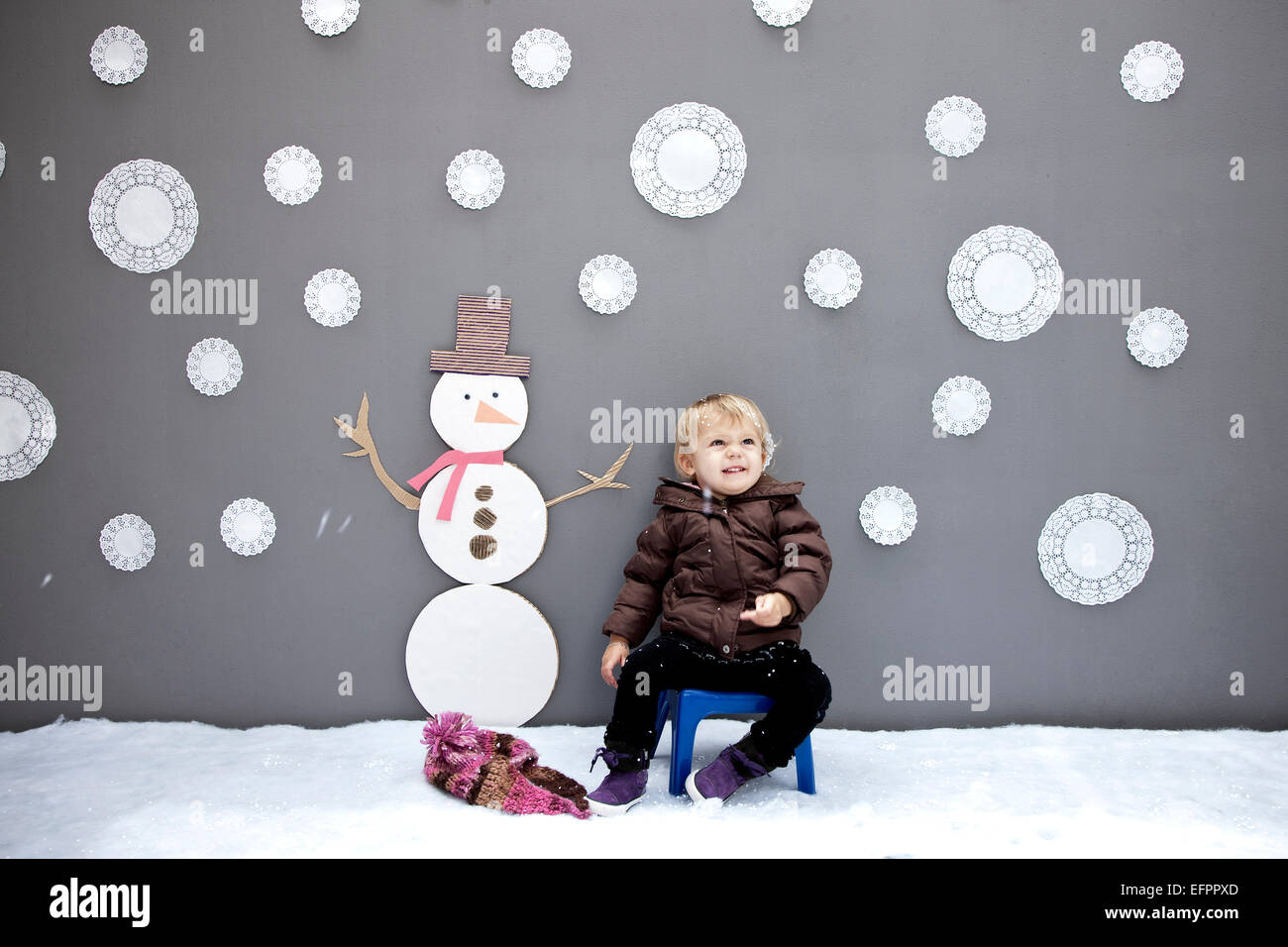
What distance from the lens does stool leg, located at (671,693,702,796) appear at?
1.54 m

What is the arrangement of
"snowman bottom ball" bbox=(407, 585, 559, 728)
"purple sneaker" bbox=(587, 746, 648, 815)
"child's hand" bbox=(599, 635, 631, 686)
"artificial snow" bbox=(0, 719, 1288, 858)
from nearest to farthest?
"artificial snow" bbox=(0, 719, 1288, 858)
"purple sneaker" bbox=(587, 746, 648, 815)
"child's hand" bbox=(599, 635, 631, 686)
"snowman bottom ball" bbox=(407, 585, 559, 728)

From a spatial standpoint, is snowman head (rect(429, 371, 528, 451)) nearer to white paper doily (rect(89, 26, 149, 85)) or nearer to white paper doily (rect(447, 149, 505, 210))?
white paper doily (rect(447, 149, 505, 210))

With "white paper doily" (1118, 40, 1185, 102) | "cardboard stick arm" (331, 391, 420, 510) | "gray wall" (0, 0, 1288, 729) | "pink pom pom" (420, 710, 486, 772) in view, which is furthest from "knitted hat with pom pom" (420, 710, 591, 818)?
"white paper doily" (1118, 40, 1185, 102)

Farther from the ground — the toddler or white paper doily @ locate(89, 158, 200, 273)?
white paper doily @ locate(89, 158, 200, 273)

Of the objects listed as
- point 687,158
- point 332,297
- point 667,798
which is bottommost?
point 667,798

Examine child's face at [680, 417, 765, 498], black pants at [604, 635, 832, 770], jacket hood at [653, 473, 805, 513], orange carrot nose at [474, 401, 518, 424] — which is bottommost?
black pants at [604, 635, 832, 770]

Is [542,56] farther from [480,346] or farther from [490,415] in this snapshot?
[490,415]

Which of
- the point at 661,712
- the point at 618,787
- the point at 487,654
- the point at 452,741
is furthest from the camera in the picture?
the point at 487,654

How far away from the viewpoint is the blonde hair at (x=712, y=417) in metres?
1.74

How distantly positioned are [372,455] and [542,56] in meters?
0.93

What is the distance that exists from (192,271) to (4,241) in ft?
1.36

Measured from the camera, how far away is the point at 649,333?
1891mm

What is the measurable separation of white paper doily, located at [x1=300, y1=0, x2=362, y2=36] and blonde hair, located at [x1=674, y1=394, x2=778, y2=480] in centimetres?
112

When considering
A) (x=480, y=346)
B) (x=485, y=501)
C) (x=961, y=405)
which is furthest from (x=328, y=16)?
(x=961, y=405)
